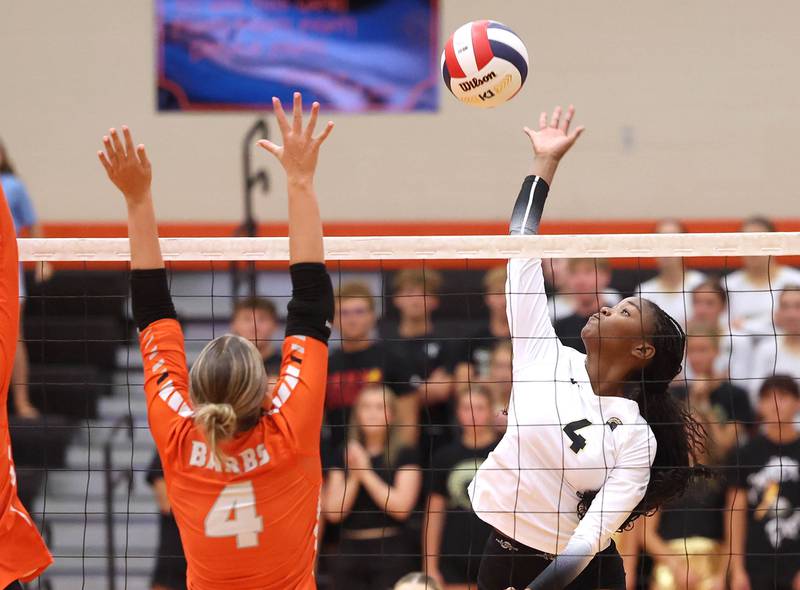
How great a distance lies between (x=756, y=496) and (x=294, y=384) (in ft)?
14.9

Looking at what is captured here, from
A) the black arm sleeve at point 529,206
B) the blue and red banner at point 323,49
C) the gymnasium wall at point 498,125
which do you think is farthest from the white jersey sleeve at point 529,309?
the blue and red banner at point 323,49

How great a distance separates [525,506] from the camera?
4410 mm

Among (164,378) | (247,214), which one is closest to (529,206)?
(164,378)

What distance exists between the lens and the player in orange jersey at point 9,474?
3617 millimetres

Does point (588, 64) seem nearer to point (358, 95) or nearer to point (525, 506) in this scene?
point (358, 95)

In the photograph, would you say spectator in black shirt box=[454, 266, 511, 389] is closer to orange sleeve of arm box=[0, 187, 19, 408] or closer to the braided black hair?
the braided black hair

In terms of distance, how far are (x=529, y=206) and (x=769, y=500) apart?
3361 millimetres

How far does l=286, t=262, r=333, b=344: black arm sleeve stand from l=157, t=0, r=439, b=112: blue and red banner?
284 inches

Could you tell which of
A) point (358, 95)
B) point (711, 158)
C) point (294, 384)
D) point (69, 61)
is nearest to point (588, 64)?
point (711, 158)

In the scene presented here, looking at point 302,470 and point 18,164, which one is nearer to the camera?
point 302,470

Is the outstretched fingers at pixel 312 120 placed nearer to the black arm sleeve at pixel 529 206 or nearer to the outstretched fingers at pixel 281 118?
the outstretched fingers at pixel 281 118

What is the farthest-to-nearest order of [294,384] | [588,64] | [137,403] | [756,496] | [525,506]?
[588,64] < [137,403] < [756,496] < [525,506] < [294,384]

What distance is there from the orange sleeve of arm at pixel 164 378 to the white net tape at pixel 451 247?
1.11m

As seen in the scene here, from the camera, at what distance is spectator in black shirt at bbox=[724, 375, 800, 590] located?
A: 6934 mm
